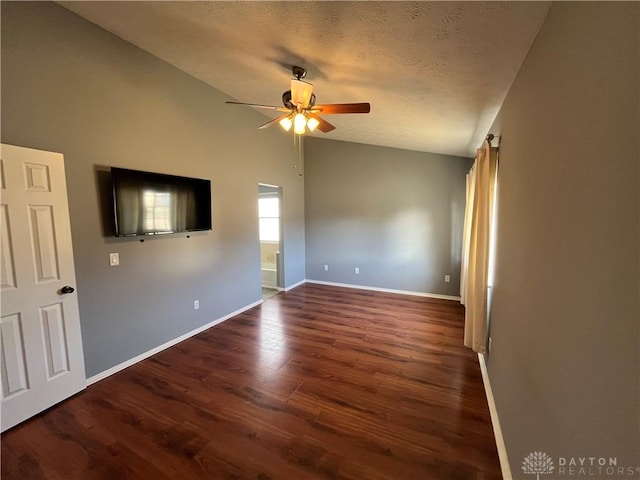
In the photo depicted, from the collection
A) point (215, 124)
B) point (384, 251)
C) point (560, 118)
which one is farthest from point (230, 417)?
point (384, 251)

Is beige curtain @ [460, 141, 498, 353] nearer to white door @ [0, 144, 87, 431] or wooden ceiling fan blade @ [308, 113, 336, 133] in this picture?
wooden ceiling fan blade @ [308, 113, 336, 133]

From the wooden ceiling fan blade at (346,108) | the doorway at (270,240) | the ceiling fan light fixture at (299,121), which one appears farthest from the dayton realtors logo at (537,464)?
the doorway at (270,240)

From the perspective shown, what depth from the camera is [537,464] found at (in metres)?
1.16

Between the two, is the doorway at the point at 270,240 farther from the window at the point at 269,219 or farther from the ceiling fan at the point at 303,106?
the ceiling fan at the point at 303,106

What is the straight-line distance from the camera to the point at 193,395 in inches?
90.1

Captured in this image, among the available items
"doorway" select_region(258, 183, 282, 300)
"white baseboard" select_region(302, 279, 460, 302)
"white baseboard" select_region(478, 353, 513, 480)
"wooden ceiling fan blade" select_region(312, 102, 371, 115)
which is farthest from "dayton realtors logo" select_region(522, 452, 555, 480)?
"doorway" select_region(258, 183, 282, 300)

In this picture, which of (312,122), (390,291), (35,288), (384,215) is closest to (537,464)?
(312,122)

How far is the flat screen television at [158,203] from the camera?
8.17 ft

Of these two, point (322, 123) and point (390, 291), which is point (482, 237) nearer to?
point (322, 123)

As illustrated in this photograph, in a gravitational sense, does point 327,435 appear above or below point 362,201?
below

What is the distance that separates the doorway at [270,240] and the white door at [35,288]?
10.3 ft

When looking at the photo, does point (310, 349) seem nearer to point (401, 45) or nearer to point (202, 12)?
point (401, 45)

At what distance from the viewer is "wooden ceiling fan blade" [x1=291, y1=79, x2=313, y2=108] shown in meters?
2.22

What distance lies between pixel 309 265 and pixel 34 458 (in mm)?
4552
